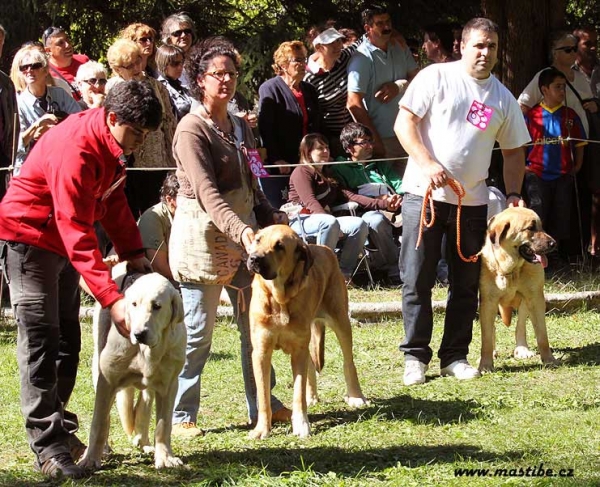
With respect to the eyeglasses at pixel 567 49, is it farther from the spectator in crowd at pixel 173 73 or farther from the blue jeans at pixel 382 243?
the spectator in crowd at pixel 173 73

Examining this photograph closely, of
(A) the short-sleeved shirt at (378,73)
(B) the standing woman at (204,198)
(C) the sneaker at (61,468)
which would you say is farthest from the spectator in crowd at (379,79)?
(C) the sneaker at (61,468)

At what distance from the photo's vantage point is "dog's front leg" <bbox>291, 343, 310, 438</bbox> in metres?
6.01

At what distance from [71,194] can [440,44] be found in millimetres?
7046

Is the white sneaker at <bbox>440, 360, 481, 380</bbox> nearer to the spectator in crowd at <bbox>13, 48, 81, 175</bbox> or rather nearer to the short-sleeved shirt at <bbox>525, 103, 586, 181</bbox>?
the spectator in crowd at <bbox>13, 48, 81, 175</bbox>

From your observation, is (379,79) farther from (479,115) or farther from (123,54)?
(479,115)

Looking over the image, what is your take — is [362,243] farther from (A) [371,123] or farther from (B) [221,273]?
(B) [221,273]

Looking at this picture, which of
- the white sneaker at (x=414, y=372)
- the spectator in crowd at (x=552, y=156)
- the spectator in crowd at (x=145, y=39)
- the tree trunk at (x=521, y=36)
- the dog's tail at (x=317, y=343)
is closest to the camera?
the dog's tail at (x=317, y=343)

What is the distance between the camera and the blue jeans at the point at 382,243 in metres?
10.8

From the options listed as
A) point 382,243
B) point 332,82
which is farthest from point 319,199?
point 332,82

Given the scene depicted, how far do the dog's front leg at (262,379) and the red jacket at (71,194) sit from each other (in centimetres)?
132

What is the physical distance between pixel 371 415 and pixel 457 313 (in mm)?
1499

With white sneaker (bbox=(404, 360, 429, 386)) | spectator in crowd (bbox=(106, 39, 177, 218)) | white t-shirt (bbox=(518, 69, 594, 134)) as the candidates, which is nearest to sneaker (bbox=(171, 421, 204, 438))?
white sneaker (bbox=(404, 360, 429, 386))

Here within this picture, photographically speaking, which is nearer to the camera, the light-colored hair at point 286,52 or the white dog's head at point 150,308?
the white dog's head at point 150,308

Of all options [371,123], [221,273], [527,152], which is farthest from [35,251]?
[527,152]
